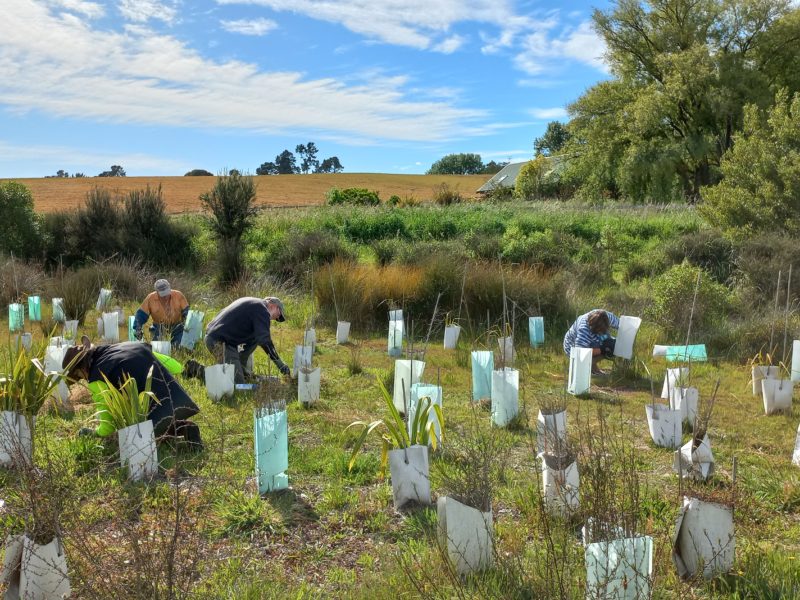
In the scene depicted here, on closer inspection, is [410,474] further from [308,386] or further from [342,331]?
[342,331]

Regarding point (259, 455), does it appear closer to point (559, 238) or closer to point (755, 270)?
point (755, 270)

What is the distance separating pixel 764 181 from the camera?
11.4 m

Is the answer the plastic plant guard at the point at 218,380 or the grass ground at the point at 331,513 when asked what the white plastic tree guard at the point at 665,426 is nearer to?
the grass ground at the point at 331,513

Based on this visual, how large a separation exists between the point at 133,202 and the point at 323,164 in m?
70.0

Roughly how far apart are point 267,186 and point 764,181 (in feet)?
134

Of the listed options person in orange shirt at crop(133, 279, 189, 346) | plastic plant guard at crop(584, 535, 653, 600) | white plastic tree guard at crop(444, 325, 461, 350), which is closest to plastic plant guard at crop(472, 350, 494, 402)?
white plastic tree guard at crop(444, 325, 461, 350)

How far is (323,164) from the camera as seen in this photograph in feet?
283

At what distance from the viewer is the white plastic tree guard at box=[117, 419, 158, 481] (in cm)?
394

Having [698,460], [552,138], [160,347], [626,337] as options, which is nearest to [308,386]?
[160,347]

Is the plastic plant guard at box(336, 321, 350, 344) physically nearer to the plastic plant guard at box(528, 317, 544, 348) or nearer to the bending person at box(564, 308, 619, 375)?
the plastic plant guard at box(528, 317, 544, 348)

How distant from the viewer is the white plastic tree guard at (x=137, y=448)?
12.9 feet

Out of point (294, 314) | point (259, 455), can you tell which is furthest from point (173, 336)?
point (259, 455)

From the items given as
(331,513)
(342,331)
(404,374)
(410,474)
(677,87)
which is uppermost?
(677,87)

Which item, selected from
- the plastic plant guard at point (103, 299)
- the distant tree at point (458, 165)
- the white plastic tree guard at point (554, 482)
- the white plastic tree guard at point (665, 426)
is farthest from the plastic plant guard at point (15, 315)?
the distant tree at point (458, 165)
